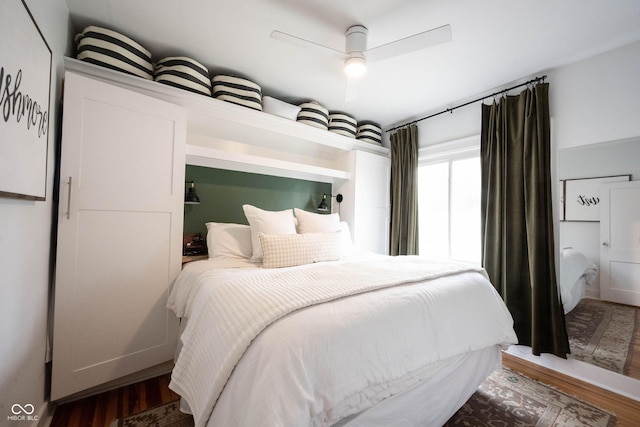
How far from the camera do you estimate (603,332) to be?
1.84m

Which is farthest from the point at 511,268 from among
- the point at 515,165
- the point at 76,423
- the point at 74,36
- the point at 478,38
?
the point at 74,36

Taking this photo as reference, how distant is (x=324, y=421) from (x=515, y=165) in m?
2.49

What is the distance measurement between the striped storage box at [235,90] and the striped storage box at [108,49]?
1.85ft

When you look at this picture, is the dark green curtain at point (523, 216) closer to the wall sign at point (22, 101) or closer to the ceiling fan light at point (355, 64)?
the ceiling fan light at point (355, 64)

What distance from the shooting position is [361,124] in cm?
331

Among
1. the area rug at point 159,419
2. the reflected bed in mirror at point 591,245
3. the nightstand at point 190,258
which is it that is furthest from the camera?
the nightstand at point 190,258

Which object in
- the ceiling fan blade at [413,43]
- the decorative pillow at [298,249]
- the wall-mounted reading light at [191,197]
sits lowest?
the decorative pillow at [298,249]

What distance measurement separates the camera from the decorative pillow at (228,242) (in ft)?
6.63

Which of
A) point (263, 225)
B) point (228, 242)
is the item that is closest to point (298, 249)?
point (263, 225)

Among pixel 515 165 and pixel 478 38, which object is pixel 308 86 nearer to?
pixel 478 38

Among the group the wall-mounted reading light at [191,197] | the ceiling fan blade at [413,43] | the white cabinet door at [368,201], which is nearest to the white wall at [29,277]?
the wall-mounted reading light at [191,197]

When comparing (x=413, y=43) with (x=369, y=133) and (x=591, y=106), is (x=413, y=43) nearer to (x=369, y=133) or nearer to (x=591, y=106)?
(x=591, y=106)

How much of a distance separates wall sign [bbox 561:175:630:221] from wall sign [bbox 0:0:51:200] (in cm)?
329

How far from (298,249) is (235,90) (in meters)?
1.51
